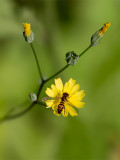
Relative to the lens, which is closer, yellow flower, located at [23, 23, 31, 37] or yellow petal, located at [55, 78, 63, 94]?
yellow flower, located at [23, 23, 31, 37]

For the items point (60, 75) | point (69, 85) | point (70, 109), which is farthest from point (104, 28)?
point (60, 75)

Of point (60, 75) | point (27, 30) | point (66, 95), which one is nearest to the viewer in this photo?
point (27, 30)

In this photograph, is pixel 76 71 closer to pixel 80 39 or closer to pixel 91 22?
pixel 80 39

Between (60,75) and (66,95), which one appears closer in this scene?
(66,95)

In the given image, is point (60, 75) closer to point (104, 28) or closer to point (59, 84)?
point (59, 84)

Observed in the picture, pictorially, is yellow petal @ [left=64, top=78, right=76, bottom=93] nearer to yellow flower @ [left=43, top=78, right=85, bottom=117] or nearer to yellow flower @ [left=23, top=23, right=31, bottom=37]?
yellow flower @ [left=43, top=78, right=85, bottom=117]

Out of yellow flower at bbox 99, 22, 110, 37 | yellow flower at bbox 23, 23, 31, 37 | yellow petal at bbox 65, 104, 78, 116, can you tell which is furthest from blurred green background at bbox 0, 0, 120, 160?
yellow flower at bbox 99, 22, 110, 37

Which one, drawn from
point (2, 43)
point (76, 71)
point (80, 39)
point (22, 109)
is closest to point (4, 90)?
point (22, 109)
